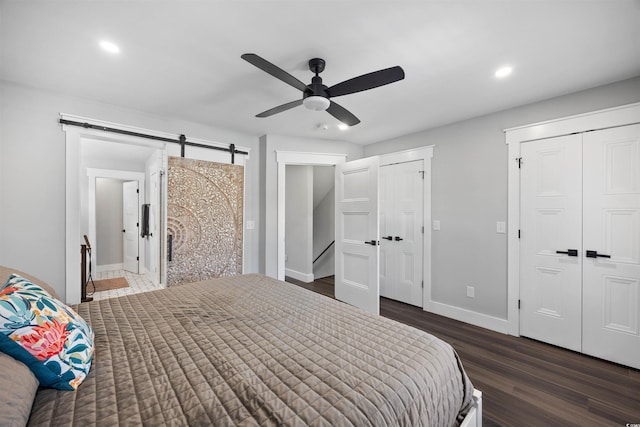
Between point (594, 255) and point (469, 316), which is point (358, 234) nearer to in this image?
point (469, 316)

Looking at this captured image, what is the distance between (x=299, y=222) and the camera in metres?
4.99

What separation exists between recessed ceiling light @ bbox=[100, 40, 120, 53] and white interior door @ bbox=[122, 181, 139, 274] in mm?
4449

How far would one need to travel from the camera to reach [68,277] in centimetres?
245

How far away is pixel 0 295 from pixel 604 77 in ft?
13.1

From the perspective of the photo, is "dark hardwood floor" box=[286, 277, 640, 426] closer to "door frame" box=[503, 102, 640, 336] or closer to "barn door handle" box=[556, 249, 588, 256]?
"door frame" box=[503, 102, 640, 336]

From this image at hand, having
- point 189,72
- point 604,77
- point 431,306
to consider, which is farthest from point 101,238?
point 604,77

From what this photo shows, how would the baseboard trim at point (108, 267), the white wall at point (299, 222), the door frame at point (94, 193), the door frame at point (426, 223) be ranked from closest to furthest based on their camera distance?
the door frame at point (426, 223) < the white wall at point (299, 222) < the door frame at point (94, 193) < the baseboard trim at point (108, 267)

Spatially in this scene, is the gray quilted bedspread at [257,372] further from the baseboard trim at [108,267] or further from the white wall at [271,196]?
the baseboard trim at [108,267]

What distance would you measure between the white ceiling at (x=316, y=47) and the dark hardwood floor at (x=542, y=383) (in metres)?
2.42

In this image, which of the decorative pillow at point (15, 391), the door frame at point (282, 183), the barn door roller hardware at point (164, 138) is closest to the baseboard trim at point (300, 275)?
the door frame at point (282, 183)

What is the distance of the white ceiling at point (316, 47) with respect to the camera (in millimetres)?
1455

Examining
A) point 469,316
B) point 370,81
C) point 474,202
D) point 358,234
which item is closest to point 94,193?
point 358,234

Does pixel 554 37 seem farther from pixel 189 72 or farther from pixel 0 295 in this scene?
pixel 0 295

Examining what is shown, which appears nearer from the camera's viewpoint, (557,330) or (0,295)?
(0,295)
